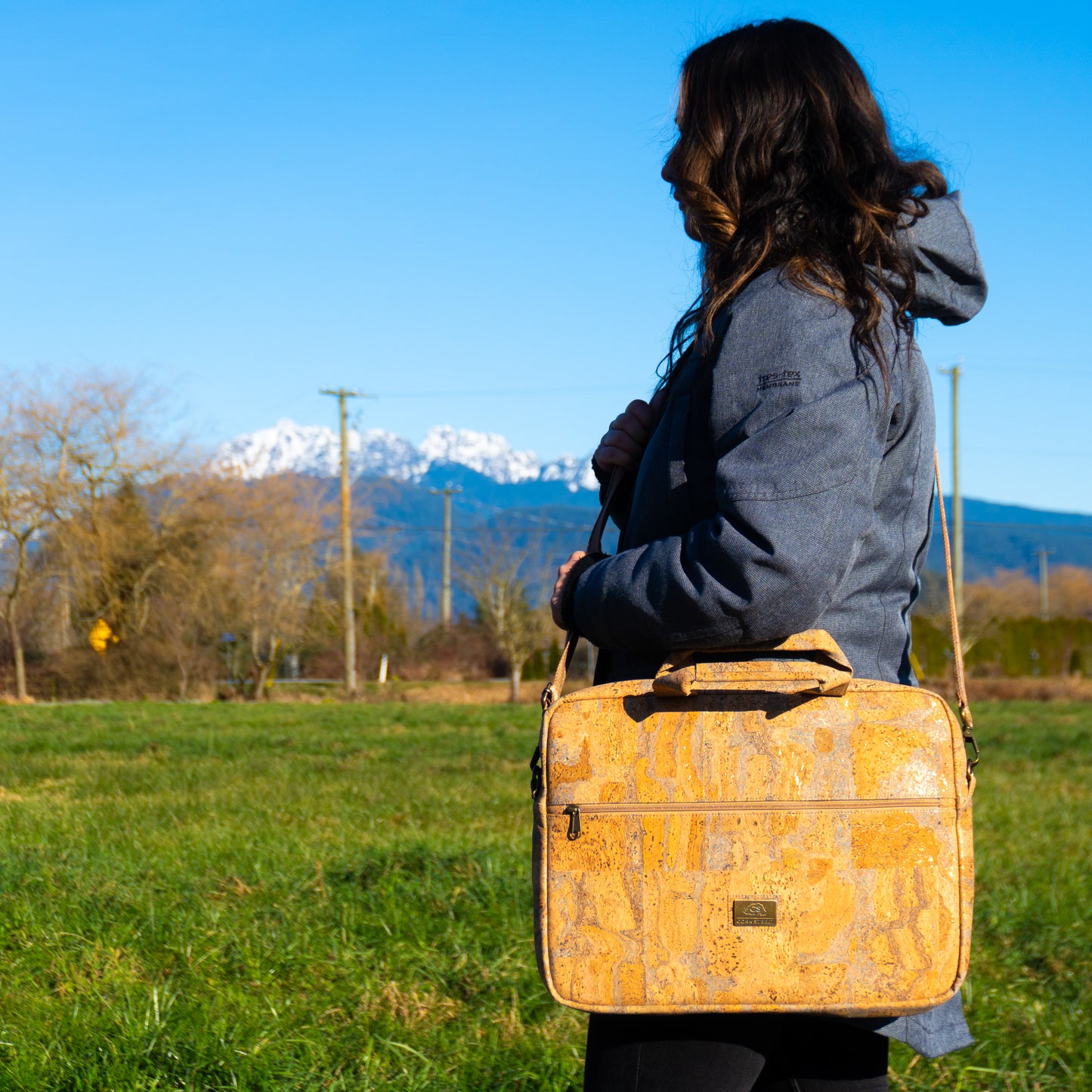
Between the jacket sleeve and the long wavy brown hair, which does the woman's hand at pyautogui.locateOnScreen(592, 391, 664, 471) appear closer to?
the long wavy brown hair

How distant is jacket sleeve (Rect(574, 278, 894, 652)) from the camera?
127 cm

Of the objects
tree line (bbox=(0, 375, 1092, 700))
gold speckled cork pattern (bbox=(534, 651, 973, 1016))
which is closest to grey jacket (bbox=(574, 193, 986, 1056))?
gold speckled cork pattern (bbox=(534, 651, 973, 1016))

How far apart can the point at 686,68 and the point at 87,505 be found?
1269 inches

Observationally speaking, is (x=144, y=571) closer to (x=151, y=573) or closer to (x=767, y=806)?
(x=151, y=573)

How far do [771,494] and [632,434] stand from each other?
367mm

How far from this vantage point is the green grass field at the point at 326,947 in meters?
2.85

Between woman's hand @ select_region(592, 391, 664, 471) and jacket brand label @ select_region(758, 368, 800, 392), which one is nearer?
jacket brand label @ select_region(758, 368, 800, 392)

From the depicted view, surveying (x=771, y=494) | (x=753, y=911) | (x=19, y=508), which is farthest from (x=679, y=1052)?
(x=19, y=508)

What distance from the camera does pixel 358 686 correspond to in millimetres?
34438

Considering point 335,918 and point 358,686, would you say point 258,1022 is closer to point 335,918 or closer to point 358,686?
point 335,918

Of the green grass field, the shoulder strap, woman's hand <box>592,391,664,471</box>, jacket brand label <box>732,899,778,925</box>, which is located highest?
woman's hand <box>592,391,664,471</box>

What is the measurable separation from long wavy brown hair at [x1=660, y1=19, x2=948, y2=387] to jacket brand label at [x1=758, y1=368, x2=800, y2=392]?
104mm

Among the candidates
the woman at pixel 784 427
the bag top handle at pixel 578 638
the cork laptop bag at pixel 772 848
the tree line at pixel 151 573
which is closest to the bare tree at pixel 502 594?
the tree line at pixel 151 573

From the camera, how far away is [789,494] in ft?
4.17
